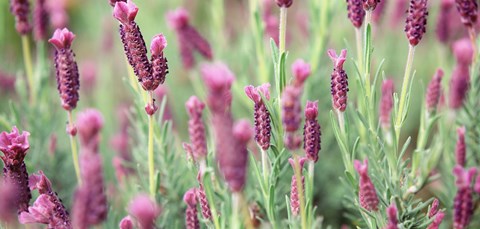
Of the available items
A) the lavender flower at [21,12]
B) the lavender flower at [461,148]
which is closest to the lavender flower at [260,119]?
the lavender flower at [461,148]

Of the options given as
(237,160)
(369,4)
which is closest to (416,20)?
(369,4)

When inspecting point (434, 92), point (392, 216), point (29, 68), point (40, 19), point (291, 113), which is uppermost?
point (40, 19)

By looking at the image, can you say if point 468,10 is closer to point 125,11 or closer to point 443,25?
point 443,25

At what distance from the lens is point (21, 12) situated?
3.28 ft

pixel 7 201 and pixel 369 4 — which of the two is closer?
pixel 7 201

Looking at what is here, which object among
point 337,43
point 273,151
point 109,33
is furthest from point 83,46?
point 273,151

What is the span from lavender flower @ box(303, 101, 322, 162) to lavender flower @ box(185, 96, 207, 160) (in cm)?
15

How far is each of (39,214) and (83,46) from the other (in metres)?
1.39

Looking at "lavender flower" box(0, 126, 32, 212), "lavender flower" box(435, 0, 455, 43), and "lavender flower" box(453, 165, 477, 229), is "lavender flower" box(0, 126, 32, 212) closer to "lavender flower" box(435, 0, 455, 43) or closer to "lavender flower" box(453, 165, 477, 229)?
"lavender flower" box(453, 165, 477, 229)

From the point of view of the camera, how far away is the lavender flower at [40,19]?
43.4 inches

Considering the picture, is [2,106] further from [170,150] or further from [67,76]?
[67,76]

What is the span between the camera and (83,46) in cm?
198

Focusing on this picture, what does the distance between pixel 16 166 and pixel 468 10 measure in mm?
670

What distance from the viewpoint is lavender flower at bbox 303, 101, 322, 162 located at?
28.4 inches
